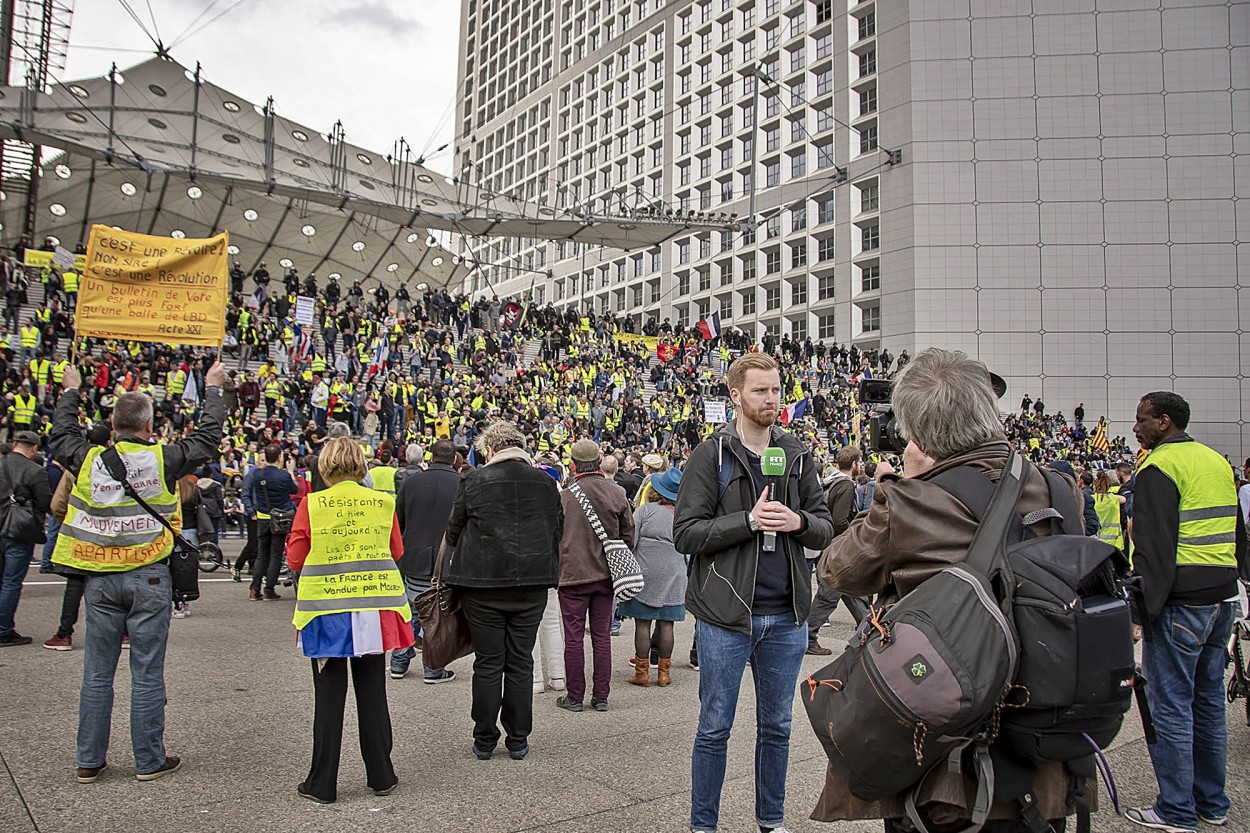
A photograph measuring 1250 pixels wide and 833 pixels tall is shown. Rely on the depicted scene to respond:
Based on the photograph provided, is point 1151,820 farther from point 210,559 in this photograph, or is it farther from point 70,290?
point 70,290

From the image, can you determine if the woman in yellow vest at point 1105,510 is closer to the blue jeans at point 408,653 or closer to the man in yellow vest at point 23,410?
the blue jeans at point 408,653

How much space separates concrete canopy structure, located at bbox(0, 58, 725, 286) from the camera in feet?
92.1

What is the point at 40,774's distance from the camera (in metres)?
4.43

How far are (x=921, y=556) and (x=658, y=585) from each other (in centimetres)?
519

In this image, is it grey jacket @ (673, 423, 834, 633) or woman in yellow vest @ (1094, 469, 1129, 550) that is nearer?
grey jacket @ (673, 423, 834, 633)

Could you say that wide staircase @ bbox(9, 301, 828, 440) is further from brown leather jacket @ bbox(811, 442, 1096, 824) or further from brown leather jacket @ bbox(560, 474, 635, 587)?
brown leather jacket @ bbox(811, 442, 1096, 824)

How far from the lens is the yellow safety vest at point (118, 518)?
14.8ft

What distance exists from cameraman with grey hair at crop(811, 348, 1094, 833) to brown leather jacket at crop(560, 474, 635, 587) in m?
4.10

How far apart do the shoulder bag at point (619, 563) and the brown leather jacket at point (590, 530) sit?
0.15ft

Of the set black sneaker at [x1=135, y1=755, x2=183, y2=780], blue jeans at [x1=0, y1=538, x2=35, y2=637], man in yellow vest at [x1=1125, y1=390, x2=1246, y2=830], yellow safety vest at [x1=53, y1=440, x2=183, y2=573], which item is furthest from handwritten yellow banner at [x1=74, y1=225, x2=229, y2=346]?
man in yellow vest at [x1=1125, y1=390, x2=1246, y2=830]

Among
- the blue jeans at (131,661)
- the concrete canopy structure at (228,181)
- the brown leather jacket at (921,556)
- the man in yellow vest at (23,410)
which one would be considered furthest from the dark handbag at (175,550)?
the concrete canopy structure at (228,181)

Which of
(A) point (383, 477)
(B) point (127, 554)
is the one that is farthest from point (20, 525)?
(B) point (127, 554)

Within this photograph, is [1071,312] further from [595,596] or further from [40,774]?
[40,774]

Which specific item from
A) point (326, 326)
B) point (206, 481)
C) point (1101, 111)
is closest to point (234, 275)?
point (326, 326)
